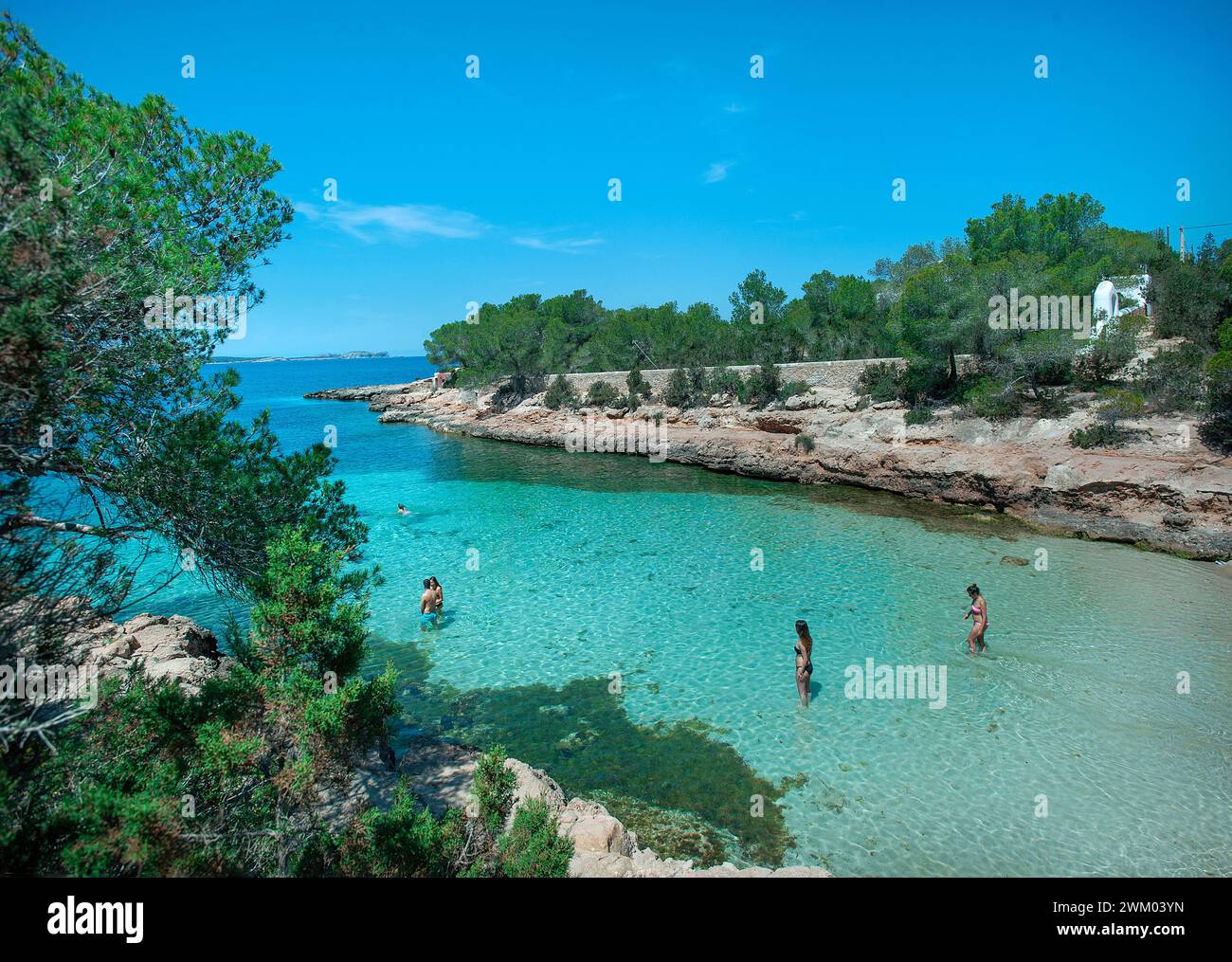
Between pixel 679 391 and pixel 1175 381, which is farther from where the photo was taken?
pixel 679 391

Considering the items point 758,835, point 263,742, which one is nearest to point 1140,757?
point 758,835

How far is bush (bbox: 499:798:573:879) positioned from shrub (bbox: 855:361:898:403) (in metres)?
25.2

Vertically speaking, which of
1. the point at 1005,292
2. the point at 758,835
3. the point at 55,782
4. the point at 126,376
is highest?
the point at 1005,292

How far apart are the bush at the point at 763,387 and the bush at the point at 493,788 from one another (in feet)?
90.8

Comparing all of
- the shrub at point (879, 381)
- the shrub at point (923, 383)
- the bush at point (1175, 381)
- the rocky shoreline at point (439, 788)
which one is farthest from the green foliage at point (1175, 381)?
the rocky shoreline at point (439, 788)

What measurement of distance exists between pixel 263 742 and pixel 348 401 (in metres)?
78.7

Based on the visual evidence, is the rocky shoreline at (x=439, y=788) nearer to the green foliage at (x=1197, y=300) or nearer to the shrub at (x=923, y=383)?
the shrub at (x=923, y=383)

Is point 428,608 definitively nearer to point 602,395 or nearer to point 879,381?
point 879,381

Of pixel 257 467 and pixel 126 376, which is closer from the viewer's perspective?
pixel 126 376

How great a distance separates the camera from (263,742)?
4.78 meters

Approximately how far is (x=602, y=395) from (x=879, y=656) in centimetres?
3083

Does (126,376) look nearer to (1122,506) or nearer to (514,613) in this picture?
(514,613)

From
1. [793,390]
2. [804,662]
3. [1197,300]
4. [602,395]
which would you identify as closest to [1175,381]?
[1197,300]

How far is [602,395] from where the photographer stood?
39.2 metres
